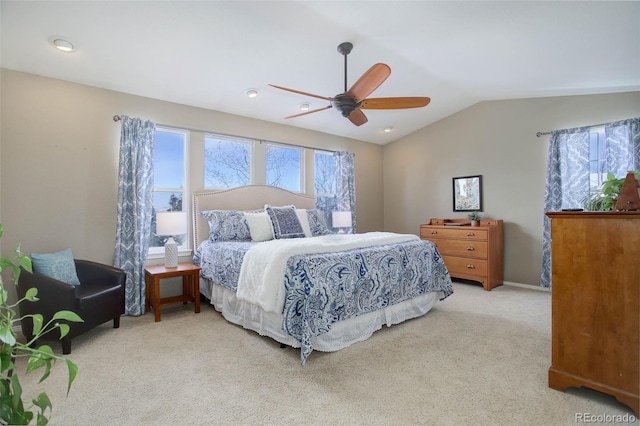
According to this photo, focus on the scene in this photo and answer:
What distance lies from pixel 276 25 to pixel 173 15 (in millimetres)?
830

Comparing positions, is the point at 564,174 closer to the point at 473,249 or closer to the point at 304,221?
the point at 473,249

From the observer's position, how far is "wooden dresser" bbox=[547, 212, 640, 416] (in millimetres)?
1781

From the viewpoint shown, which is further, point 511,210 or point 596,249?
point 511,210

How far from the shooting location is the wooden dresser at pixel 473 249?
4.54 metres

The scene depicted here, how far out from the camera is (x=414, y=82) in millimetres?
4078

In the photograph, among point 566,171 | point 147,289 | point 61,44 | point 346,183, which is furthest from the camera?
point 346,183

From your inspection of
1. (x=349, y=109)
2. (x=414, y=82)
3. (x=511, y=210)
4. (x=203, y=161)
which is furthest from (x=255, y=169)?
(x=511, y=210)

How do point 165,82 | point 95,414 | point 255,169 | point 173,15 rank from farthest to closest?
1. point 255,169
2. point 165,82
3. point 173,15
4. point 95,414

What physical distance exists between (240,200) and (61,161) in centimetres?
196

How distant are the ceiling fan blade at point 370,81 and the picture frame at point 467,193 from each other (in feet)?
10.2

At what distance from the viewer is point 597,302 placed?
1.90m

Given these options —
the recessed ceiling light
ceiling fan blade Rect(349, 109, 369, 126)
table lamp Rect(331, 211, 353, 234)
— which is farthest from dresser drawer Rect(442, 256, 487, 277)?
the recessed ceiling light

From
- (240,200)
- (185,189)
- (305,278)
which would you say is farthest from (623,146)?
(185,189)

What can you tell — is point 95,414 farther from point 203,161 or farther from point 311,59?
point 311,59
